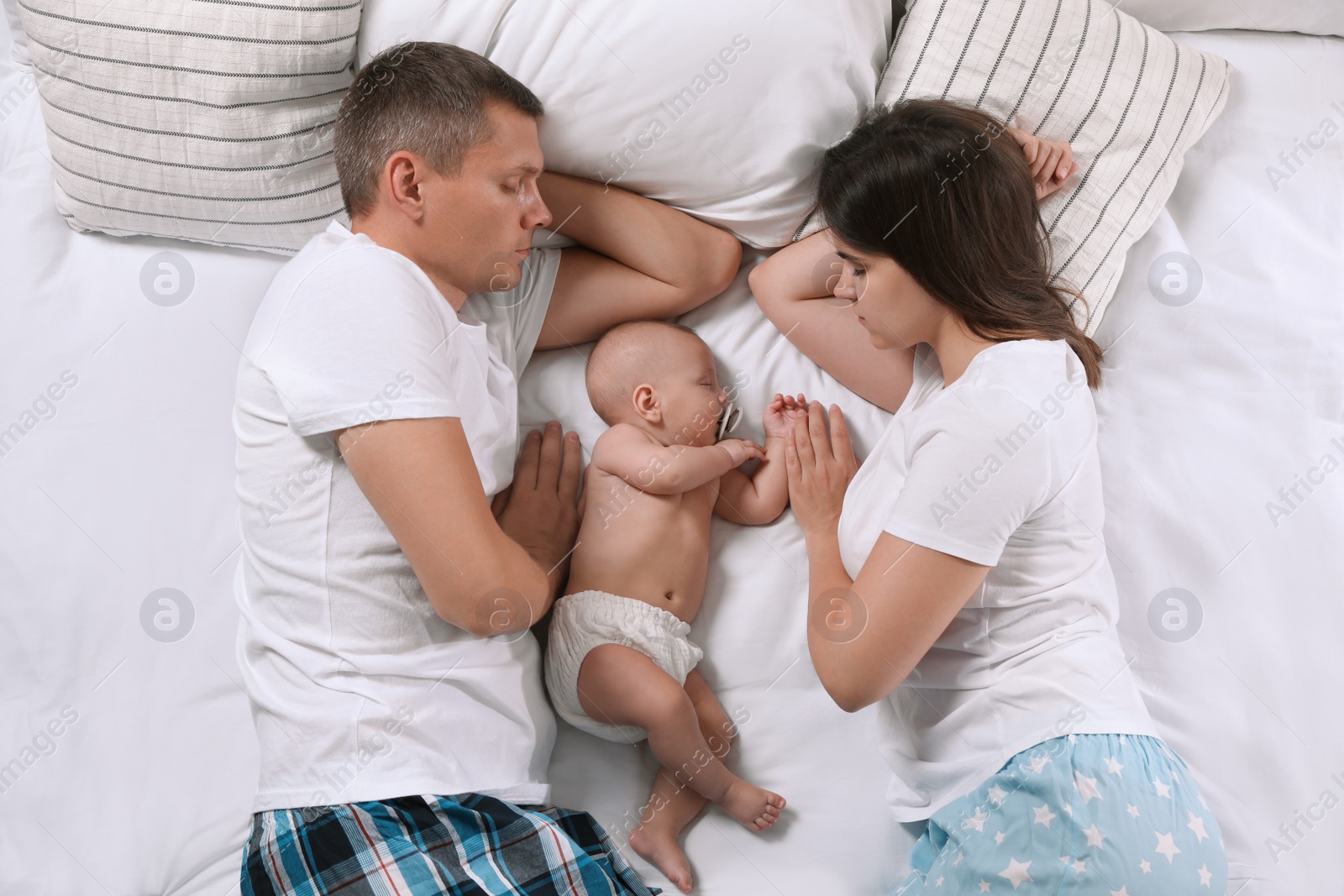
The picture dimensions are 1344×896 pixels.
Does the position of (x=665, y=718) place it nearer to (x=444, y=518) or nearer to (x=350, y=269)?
(x=444, y=518)

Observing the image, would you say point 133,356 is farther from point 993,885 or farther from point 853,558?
point 993,885

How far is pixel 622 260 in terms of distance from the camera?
163 cm

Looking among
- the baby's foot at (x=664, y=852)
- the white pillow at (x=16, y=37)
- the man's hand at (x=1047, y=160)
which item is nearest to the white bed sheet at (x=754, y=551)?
the baby's foot at (x=664, y=852)

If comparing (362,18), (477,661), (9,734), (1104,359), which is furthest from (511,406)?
(1104,359)

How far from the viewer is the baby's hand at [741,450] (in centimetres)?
154

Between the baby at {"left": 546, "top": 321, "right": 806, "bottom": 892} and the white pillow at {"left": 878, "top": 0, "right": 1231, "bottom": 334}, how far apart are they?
0.55m

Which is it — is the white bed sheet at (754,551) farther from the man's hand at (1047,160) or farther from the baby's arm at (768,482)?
the man's hand at (1047,160)

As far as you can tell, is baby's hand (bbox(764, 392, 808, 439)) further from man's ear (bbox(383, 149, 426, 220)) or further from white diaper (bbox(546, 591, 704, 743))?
man's ear (bbox(383, 149, 426, 220))

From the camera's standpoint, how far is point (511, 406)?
1.51 metres

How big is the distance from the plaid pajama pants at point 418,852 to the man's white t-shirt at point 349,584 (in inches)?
1.0

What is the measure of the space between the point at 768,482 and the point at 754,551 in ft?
0.40

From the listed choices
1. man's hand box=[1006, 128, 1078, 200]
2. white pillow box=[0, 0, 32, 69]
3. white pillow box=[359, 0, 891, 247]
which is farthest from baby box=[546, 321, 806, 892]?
white pillow box=[0, 0, 32, 69]

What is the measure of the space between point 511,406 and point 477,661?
0.42m

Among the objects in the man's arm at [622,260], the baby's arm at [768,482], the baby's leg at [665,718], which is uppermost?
the man's arm at [622,260]
